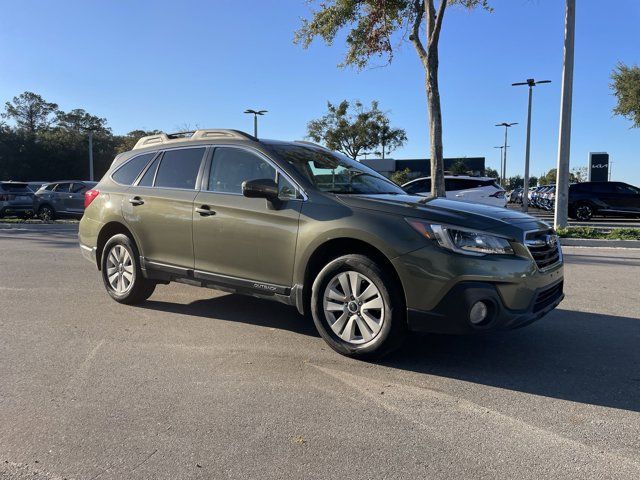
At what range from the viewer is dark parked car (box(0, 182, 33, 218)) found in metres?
20.7

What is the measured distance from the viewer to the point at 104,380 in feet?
12.7

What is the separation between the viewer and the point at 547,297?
419 cm

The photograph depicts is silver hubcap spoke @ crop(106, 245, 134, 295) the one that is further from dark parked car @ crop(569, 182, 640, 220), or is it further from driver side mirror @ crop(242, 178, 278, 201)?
dark parked car @ crop(569, 182, 640, 220)

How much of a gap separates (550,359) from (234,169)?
3253mm

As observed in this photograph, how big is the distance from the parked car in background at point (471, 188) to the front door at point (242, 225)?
518 inches

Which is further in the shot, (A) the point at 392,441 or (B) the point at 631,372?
(B) the point at 631,372

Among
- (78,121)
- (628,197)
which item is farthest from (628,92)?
(78,121)

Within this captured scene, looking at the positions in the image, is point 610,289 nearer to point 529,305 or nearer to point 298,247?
point 529,305

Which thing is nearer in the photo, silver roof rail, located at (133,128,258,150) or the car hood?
the car hood

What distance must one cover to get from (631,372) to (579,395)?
0.72 m

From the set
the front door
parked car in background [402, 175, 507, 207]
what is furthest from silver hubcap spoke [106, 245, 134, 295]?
parked car in background [402, 175, 507, 207]

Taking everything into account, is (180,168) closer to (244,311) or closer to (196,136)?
(196,136)

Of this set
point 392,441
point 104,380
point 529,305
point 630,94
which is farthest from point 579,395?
point 630,94

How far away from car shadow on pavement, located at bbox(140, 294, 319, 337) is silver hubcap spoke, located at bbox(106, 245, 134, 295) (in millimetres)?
327
